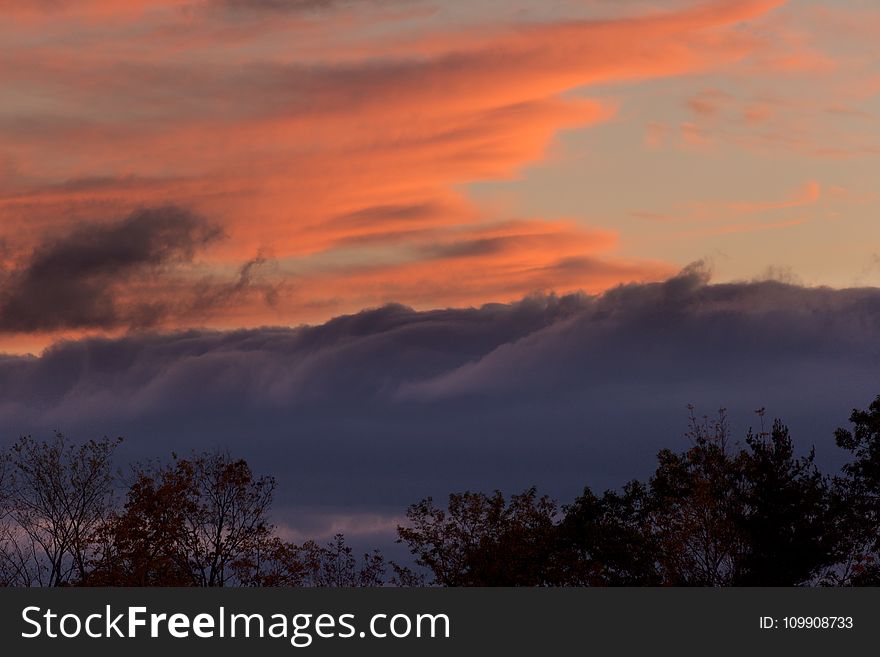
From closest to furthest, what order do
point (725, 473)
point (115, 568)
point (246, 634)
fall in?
1. point (246, 634)
2. point (115, 568)
3. point (725, 473)

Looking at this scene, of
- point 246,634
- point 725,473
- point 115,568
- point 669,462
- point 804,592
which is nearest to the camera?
point 246,634

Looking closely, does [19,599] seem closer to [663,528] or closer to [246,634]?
[246,634]

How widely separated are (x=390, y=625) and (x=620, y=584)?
52.6 metres

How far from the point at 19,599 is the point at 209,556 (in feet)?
110

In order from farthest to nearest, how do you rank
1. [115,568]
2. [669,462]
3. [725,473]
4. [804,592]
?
[669,462] < [725,473] < [115,568] < [804,592]

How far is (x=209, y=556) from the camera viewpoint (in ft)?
207

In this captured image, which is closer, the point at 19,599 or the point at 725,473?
the point at 19,599

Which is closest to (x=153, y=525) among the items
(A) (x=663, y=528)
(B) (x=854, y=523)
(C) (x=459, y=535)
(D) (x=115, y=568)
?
(D) (x=115, y=568)

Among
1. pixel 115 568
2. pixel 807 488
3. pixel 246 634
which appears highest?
pixel 807 488

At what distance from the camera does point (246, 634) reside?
2823 centimetres

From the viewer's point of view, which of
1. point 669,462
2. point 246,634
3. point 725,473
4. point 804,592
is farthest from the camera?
point 669,462

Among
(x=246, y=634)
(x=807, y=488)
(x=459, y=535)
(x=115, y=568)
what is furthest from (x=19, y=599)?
(x=807, y=488)

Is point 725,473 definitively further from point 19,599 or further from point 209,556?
point 19,599

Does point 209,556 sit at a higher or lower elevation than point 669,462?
lower
